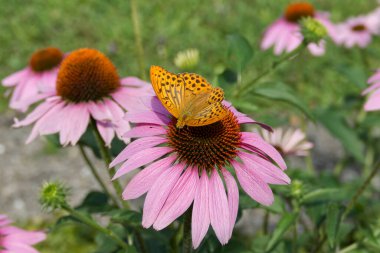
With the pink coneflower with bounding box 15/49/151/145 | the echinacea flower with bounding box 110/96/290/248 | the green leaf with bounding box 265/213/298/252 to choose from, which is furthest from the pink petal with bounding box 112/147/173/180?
the green leaf with bounding box 265/213/298/252

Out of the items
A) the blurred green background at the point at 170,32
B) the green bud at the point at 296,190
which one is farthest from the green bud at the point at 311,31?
the blurred green background at the point at 170,32

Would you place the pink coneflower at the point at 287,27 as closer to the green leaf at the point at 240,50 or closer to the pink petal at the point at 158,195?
the green leaf at the point at 240,50

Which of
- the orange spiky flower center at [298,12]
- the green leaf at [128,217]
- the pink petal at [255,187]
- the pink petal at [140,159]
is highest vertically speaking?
the pink petal at [140,159]

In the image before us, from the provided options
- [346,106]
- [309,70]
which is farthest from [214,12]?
[346,106]

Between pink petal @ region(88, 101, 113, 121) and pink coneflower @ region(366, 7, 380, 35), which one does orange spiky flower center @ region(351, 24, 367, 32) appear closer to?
pink coneflower @ region(366, 7, 380, 35)

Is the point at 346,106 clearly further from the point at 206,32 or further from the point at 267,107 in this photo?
the point at 206,32

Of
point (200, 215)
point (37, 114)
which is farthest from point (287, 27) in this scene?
point (200, 215)
